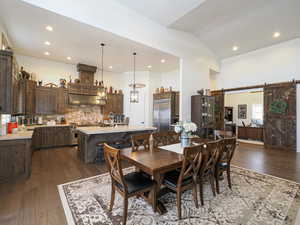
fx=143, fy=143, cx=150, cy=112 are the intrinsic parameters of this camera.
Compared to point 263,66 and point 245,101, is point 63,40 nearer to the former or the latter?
point 263,66

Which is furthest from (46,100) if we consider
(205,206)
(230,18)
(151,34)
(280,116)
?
(280,116)

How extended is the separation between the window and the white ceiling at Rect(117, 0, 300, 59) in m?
4.32

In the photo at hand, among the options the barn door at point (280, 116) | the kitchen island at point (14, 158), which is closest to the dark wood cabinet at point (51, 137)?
the kitchen island at point (14, 158)

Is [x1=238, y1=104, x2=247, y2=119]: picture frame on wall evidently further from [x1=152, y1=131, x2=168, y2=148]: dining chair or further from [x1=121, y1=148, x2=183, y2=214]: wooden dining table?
[x1=121, y1=148, x2=183, y2=214]: wooden dining table

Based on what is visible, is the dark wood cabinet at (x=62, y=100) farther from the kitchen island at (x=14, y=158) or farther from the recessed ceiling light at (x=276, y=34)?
the recessed ceiling light at (x=276, y=34)

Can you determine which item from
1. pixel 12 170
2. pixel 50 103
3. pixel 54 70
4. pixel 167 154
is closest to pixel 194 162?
pixel 167 154

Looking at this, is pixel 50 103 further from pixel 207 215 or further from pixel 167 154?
pixel 207 215

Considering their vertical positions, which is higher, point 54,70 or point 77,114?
point 54,70

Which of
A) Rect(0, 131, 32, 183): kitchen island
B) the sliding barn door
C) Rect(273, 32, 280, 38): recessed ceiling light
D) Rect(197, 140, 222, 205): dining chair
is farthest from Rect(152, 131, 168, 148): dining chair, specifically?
Rect(273, 32, 280, 38): recessed ceiling light

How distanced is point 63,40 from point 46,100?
2626 mm

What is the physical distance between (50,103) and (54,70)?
1.48m

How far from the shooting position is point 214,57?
6848 mm

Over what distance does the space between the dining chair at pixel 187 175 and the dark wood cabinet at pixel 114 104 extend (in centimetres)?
552

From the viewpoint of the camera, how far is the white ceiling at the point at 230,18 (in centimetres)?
391
